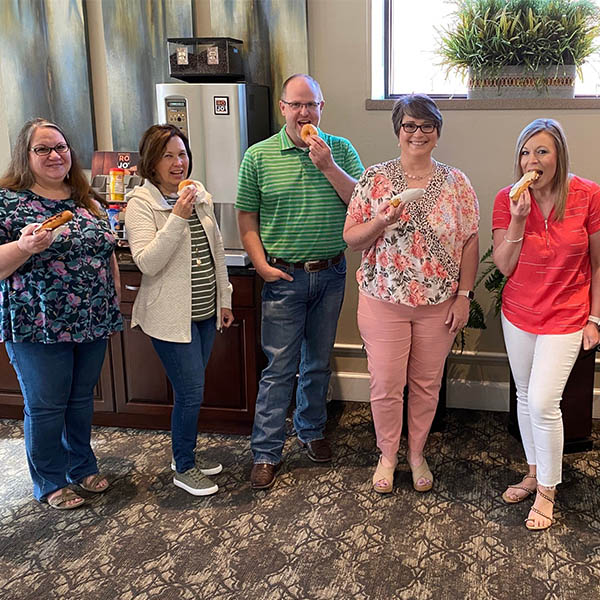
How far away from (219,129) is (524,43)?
4.75 feet

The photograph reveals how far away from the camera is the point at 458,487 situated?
279 cm

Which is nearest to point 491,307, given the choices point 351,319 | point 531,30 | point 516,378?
point 351,319

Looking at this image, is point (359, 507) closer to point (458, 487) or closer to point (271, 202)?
point (458, 487)

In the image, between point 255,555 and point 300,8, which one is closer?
point 255,555

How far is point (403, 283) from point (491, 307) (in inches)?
46.1

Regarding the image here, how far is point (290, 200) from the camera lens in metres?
2.66

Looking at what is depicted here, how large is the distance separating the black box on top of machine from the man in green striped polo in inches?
24.0

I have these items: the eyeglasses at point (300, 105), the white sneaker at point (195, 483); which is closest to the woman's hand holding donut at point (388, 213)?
the eyeglasses at point (300, 105)

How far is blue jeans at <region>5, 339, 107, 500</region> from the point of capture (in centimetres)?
250

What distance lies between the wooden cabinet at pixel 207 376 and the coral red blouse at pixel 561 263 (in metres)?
1.21

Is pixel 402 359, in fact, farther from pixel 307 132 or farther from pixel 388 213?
pixel 307 132

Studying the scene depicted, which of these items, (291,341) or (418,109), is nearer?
(418,109)

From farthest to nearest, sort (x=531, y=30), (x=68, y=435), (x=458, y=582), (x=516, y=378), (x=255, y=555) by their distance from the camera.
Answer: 1. (x=531, y=30)
2. (x=68, y=435)
3. (x=516, y=378)
4. (x=255, y=555)
5. (x=458, y=582)

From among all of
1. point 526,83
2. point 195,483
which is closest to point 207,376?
point 195,483
